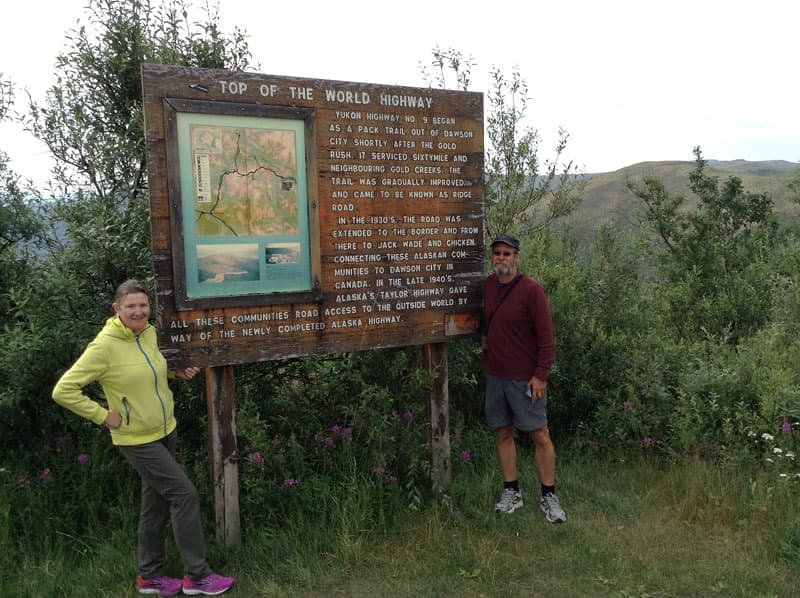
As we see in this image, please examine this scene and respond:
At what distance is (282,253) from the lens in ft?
13.6

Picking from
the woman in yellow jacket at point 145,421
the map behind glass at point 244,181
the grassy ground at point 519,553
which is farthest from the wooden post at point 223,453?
the map behind glass at point 244,181

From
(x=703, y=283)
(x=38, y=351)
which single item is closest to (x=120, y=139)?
(x=38, y=351)

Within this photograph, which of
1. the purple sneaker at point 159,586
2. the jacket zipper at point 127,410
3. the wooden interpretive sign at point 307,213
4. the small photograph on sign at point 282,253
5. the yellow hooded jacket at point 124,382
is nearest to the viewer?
the yellow hooded jacket at point 124,382

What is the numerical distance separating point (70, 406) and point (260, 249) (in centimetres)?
138

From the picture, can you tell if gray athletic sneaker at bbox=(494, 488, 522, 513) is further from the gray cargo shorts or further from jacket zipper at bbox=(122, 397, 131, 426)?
jacket zipper at bbox=(122, 397, 131, 426)

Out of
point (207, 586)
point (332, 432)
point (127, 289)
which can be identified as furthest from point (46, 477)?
point (332, 432)

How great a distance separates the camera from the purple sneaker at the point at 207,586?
3.70 meters

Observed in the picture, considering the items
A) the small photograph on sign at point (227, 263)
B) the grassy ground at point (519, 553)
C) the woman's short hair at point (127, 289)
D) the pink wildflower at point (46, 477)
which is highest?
the small photograph on sign at point (227, 263)

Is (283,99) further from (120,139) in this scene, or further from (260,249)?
(120,139)

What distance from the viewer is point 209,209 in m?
3.89

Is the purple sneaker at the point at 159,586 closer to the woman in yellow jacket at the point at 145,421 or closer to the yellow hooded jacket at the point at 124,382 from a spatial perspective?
the woman in yellow jacket at the point at 145,421

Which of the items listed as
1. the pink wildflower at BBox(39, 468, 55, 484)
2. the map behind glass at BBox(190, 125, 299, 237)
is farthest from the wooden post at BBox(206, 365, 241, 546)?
the pink wildflower at BBox(39, 468, 55, 484)

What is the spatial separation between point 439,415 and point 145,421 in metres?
2.21

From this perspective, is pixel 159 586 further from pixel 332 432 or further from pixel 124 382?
pixel 332 432
